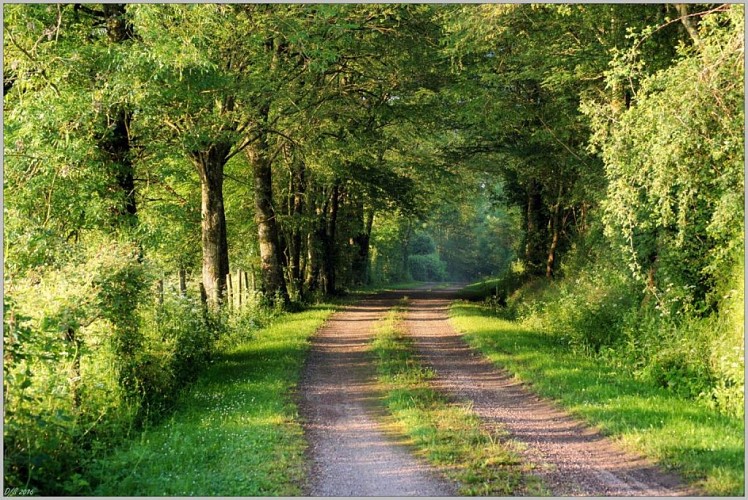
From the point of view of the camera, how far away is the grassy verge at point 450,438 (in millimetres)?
7590

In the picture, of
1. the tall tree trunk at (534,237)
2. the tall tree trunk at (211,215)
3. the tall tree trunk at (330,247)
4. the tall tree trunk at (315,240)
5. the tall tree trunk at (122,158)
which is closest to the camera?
the tall tree trunk at (122,158)

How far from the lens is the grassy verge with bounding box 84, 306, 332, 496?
751cm

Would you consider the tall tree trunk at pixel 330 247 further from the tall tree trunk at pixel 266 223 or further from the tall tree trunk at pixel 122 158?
the tall tree trunk at pixel 122 158

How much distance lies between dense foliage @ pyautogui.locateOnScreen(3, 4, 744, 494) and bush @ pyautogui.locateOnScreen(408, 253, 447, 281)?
51590mm

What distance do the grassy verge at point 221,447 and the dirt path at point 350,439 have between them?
295 millimetres

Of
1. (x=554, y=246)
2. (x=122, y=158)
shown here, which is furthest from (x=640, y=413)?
(x=554, y=246)

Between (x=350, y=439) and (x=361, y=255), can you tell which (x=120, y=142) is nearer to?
(x=350, y=439)

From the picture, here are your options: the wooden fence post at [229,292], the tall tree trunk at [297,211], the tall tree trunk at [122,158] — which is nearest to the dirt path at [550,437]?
the wooden fence post at [229,292]

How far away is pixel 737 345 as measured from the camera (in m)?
10.3

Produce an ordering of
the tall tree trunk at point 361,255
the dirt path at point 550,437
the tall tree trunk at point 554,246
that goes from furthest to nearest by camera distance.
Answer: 1. the tall tree trunk at point 361,255
2. the tall tree trunk at point 554,246
3. the dirt path at point 550,437

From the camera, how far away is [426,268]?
82688 millimetres

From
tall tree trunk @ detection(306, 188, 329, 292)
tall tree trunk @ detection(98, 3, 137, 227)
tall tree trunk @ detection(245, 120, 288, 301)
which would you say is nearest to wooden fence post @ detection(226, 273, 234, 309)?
tall tree trunk @ detection(245, 120, 288, 301)

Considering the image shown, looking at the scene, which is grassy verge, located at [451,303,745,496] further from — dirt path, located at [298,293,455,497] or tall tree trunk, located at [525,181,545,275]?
tall tree trunk, located at [525,181,545,275]

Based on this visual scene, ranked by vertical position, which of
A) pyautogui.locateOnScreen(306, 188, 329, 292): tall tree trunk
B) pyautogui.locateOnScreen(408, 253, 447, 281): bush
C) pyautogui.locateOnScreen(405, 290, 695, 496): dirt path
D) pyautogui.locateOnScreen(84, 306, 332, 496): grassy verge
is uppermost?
pyautogui.locateOnScreen(306, 188, 329, 292): tall tree trunk
